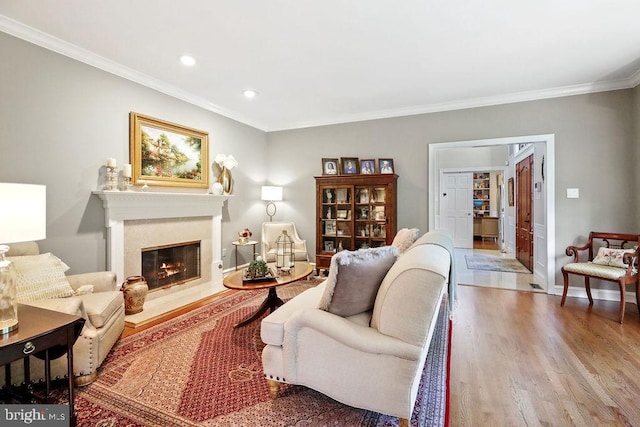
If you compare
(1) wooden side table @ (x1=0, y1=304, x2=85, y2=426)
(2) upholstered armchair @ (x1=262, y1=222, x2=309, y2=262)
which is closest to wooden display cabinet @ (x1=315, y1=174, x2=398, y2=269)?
(2) upholstered armchair @ (x1=262, y1=222, x2=309, y2=262)

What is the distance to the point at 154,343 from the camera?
254 cm

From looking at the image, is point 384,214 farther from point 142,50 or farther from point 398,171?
point 142,50

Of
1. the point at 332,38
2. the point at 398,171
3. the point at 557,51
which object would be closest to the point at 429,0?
the point at 332,38

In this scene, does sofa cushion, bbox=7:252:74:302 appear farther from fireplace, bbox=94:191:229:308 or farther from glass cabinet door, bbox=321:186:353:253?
glass cabinet door, bbox=321:186:353:253

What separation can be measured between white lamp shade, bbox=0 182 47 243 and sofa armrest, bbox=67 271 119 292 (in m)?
1.12

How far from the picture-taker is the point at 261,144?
552 cm

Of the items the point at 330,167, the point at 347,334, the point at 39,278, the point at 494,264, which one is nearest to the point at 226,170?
the point at 330,167

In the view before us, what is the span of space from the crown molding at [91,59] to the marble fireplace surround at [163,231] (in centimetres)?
125

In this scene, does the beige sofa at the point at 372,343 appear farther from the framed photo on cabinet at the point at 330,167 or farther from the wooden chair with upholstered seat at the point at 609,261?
the framed photo on cabinet at the point at 330,167

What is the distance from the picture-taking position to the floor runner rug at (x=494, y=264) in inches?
222

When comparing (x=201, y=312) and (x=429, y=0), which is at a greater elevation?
(x=429, y=0)

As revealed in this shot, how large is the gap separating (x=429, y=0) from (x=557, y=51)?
1669 millimetres

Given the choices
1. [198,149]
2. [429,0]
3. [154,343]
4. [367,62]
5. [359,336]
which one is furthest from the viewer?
[198,149]

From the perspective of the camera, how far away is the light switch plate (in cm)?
384
